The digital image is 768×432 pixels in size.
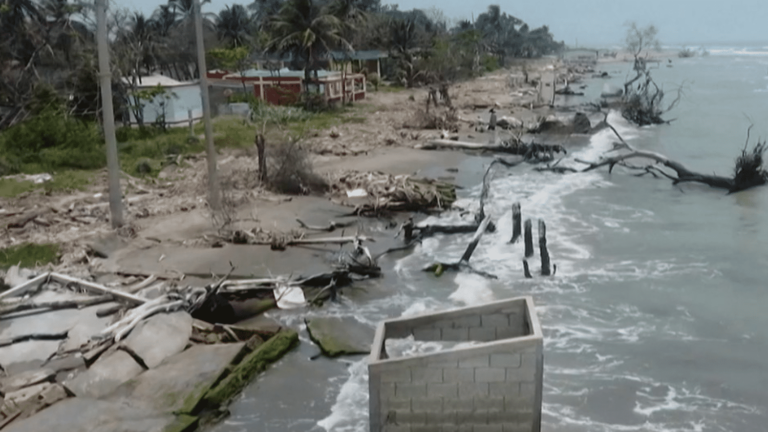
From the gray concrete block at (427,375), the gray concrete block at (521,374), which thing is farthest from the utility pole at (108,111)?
the gray concrete block at (521,374)

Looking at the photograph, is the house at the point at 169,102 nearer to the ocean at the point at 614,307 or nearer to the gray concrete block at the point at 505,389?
the ocean at the point at 614,307

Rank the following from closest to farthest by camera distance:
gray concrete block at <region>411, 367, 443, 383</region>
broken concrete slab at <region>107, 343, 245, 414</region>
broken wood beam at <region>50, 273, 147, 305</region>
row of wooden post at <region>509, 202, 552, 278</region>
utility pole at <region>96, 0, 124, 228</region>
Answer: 1. gray concrete block at <region>411, 367, 443, 383</region>
2. broken concrete slab at <region>107, 343, 245, 414</region>
3. broken wood beam at <region>50, 273, 147, 305</region>
4. row of wooden post at <region>509, 202, 552, 278</region>
5. utility pole at <region>96, 0, 124, 228</region>

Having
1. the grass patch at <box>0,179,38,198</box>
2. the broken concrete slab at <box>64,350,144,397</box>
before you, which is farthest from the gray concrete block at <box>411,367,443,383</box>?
the grass patch at <box>0,179,38,198</box>

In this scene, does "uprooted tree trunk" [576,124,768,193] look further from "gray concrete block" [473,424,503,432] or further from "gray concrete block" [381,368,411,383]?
"gray concrete block" [381,368,411,383]

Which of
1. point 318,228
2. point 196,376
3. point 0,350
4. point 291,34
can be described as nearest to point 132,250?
point 318,228

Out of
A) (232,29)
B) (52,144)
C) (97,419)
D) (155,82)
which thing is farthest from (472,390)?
(232,29)

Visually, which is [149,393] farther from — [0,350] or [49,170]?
[49,170]

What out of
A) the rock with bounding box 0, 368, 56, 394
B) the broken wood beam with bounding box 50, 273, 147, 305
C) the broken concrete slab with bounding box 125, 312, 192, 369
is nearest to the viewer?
the rock with bounding box 0, 368, 56, 394
